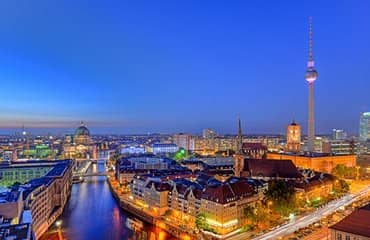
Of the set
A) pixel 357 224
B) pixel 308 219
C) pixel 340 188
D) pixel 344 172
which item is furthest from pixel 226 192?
pixel 344 172

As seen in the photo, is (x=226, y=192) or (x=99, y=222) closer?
(x=226, y=192)

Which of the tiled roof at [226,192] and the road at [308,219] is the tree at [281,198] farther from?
the tiled roof at [226,192]

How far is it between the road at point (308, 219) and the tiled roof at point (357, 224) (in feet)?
9.12

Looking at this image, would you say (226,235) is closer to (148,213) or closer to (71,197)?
Result: (148,213)

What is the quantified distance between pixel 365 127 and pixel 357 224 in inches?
1773

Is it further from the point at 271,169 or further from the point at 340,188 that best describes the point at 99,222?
the point at 340,188

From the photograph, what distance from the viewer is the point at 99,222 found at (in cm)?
1461

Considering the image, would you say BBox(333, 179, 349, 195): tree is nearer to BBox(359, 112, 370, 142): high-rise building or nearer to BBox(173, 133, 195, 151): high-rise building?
BBox(359, 112, 370, 142): high-rise building

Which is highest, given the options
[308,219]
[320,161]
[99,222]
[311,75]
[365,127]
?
[311,75]

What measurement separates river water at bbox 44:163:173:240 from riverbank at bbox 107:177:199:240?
259 mm

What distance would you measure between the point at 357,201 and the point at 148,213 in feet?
35.5

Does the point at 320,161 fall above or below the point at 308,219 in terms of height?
above

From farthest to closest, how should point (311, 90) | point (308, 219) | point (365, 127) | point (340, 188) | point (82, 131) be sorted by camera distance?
point (82, 131) < point (365, 127) < point (311, 90) < point (340, 188) < point (308, 219)

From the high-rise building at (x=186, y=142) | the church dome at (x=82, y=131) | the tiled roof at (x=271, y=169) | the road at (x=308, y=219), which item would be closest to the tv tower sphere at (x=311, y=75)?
the tiled roof at (x=271, y=169)
